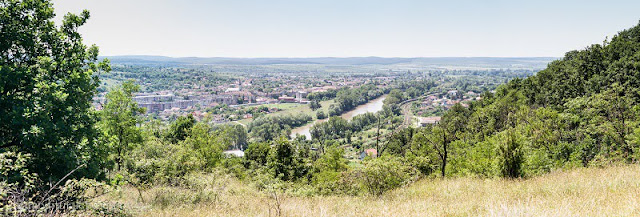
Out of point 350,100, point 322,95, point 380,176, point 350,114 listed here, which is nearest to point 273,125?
point 350,114

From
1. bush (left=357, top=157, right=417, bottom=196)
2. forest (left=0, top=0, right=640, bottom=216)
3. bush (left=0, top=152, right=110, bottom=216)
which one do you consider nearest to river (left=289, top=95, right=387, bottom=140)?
forest (left=0, top=0, right=640, bottom=216)

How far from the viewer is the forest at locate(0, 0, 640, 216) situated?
6410mm

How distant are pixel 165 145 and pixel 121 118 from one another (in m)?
3.19

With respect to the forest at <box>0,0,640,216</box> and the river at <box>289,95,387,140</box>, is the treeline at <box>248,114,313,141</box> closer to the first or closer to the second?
the river at <box>289,95,387,140</box>

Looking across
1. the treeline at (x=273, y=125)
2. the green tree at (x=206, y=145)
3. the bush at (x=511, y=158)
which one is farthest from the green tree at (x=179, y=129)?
the treeline at (x=273, y=125)

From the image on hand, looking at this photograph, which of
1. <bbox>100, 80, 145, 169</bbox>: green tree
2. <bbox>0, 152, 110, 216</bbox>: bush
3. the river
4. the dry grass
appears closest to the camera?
the dry grass

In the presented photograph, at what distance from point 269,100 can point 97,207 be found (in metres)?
131

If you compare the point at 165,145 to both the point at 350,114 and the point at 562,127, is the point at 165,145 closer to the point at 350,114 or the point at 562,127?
the point at 562,127

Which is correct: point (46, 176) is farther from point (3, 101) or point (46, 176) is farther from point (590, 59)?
point (590, 59)

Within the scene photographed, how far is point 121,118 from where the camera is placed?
15172 mm

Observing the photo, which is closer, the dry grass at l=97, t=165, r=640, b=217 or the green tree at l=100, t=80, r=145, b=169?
the dry grass at l=97, t=165, r=640, b=217

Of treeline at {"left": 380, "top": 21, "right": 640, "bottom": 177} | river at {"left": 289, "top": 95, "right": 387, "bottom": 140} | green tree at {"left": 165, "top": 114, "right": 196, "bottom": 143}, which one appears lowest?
river at {"left": 289, "top": 95, "right": 387, "bottom": 140}

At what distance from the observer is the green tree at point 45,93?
6.50m

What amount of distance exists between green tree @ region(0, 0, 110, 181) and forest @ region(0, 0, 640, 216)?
0.03 meters
